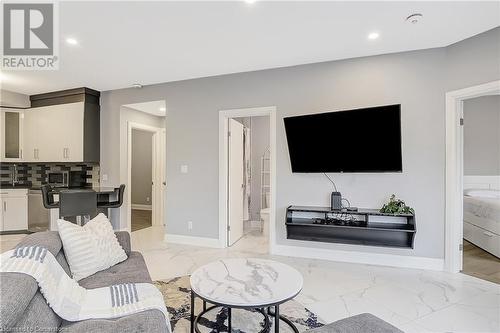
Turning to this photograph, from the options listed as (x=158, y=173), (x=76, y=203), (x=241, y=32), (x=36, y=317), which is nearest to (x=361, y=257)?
(x=241, y=32)

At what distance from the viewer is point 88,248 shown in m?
1.95

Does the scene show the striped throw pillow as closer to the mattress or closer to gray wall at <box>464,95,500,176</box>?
the mattress

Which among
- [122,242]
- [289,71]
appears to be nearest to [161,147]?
[289,71]

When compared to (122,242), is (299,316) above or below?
below

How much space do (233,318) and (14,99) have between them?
5577mm

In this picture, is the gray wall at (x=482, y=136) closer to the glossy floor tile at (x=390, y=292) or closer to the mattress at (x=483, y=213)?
the mattress at (x=483, y=213)

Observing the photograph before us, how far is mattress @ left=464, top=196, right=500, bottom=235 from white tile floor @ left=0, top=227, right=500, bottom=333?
4.13 ft

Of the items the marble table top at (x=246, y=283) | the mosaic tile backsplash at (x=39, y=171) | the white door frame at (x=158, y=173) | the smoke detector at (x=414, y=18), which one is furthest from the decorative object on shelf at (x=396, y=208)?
the mosaic tile backsplash at (x=39, y=171)

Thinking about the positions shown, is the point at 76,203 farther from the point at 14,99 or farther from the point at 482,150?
the point at 482,150

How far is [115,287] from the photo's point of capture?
1675 mm

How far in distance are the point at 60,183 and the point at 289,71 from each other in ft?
15.4

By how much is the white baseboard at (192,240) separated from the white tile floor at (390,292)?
0.94 ft

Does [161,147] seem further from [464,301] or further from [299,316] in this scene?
[464,301]

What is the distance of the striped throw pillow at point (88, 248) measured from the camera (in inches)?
73.7
